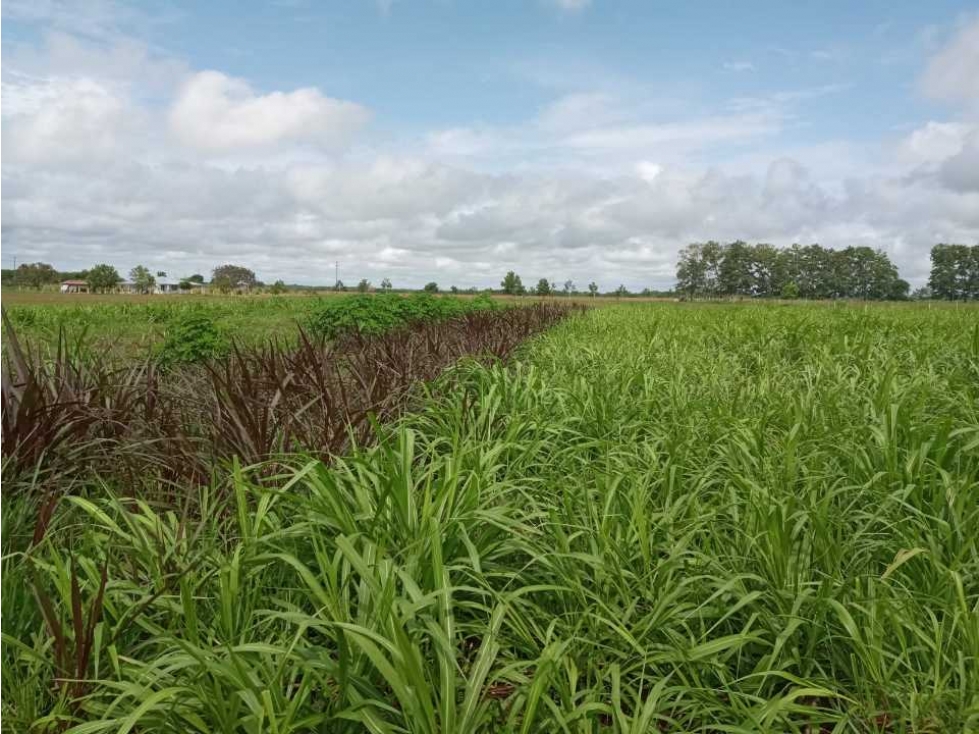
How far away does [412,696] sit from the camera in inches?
59.9

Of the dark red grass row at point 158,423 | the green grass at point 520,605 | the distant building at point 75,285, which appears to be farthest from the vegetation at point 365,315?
the distant building at point 75,285

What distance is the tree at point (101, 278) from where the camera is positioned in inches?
3580

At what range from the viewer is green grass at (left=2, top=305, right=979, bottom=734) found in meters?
1.67

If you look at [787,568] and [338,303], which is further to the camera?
[338,303]

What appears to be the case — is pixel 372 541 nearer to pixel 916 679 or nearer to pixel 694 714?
pixel 694 714

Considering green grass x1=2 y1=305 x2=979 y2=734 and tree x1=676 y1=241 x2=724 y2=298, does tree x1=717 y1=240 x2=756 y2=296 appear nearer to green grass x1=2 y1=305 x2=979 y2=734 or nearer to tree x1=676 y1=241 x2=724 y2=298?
tree x1=676 y1=241 x2=724 y2=298

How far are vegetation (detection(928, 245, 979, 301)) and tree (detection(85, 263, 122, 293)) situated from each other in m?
128

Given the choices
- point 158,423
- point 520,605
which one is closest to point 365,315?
point 158,423

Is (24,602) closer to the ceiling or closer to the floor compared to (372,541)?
closer to the floor

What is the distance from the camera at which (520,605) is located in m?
2.12

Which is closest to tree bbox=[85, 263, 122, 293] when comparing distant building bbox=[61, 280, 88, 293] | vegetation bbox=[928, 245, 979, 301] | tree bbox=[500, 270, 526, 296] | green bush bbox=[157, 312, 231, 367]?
distant building bbox=[61, 280, 88, 293]

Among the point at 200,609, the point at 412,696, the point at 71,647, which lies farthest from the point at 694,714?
the point at 71,647

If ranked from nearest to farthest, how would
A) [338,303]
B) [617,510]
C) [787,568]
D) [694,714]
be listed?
1. [694,714]
2. [787,568]
3. [617,510]
4. [338,303]

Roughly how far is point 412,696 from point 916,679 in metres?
1.48
